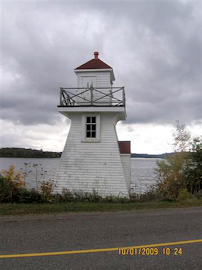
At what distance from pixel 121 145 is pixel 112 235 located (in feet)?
31.3

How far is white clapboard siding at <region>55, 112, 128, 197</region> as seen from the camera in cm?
1319

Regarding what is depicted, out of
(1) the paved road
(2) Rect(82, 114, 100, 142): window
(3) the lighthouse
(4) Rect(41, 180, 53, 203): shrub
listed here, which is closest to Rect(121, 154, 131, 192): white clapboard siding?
(3) the lighthouse

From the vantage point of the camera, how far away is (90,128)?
13812 mm

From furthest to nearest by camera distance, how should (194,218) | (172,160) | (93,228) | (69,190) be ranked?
1. (172,160)
2. (69,190)
3. (194,218)
4. (93,228)

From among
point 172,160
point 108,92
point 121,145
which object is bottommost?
point 172,160

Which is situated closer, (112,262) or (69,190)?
(112,262)

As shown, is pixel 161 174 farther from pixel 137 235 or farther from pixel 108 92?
pixel 137 235

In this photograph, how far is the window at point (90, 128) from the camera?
1361 centimetres

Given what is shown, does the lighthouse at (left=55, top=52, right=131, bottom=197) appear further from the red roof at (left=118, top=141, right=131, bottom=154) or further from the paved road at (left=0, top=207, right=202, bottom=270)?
the paved road at (left=0, top=207, right=202, bottom=270)

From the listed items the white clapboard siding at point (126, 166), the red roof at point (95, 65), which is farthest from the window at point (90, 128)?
the red roof at point (95, 65)

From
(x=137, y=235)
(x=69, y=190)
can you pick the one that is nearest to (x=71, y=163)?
(x=69, y=190)

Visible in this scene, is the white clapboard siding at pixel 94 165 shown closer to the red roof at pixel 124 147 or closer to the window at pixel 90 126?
the window at pixel 90 126

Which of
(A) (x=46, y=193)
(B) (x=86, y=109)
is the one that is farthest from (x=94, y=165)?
(A) (x=46, y=193)

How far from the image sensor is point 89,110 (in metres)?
13.3
